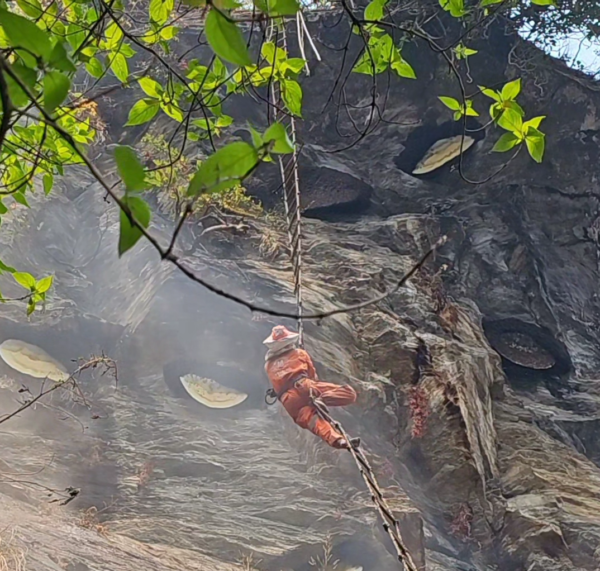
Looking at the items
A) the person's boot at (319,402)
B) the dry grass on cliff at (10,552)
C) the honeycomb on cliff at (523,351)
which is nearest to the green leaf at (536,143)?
the person's boot at (319,402)

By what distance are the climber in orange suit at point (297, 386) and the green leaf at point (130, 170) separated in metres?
2.05

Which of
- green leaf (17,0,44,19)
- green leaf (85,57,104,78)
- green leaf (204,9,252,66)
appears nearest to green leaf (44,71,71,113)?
green leaf (204,9,252,66)

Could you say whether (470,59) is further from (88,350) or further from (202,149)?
(88,350)

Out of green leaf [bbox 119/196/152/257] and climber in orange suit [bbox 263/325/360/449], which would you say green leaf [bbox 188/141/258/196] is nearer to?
A: green leaf [bbox 119/196/152/257]

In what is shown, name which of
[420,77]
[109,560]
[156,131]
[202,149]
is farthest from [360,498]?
[420,77]

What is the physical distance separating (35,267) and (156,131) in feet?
4.79

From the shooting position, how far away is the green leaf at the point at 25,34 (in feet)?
1.59

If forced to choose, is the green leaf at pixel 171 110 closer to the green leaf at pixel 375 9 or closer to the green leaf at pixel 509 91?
the green leaf at pixel 375 9

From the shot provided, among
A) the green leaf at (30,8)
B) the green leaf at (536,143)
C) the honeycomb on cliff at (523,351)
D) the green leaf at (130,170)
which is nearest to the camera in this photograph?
the green leaf at (130,170)

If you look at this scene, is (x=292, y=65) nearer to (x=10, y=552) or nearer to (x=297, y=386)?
(x=297, y=386)

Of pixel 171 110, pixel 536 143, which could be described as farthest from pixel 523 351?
pixel 171 110

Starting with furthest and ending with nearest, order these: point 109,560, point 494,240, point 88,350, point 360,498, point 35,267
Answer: point 494,240 < point 35,267 < point 88,350 < point 360,498 < point 109,560

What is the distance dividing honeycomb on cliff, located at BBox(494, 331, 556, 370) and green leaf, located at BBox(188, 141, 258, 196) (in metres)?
4.42

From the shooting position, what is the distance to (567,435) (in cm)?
393
